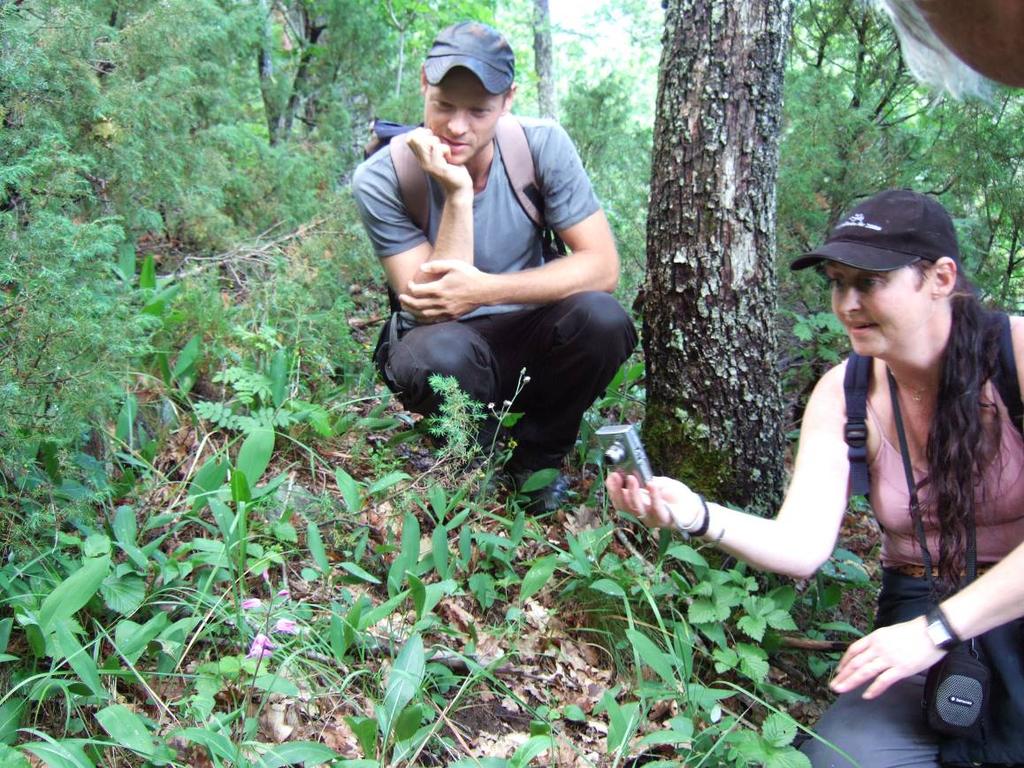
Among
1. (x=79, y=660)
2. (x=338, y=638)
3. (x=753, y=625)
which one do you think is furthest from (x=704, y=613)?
(x=79, y=660)

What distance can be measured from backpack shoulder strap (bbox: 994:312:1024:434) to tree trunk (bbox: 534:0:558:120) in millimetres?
9364

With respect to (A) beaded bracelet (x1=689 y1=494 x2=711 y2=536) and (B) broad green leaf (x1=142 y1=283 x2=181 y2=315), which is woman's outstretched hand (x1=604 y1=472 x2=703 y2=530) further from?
(B) broad green leaf (x1=142 y1=283 x2=181 y2=315)

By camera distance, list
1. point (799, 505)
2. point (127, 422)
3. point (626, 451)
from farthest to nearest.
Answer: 1. point (127, 422)
2. point (799, 505)
3. point (626, 451)

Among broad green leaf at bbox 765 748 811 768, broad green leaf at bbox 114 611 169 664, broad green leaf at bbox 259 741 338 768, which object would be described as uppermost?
broad green leaf at bbox 114 611 169 664

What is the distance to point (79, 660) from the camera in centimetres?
239

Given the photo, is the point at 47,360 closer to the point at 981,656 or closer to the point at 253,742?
the point at 253,742

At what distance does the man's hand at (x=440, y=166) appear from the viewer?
3590 mm

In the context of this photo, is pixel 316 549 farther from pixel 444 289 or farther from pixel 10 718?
pixel 444 289

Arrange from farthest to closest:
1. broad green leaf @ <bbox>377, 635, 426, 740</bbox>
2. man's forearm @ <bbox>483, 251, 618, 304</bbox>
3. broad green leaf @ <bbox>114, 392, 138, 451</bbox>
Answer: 1. man's forearm @ <bbox>483, 251, 618, 304</bbox>
2. broad green leaf @ <bbox>114, 392, 138, 451</bbox>
3. broad green leaf @ <bbox>377, 635, 426, 740</bbox>

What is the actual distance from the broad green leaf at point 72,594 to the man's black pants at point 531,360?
142cm

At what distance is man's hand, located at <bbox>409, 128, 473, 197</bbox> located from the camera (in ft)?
11.8

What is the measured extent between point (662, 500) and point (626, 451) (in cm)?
17

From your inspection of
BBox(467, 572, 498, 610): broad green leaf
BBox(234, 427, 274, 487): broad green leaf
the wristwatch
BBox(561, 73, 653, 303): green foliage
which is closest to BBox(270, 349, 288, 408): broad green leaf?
BBox(234, 427, 274, 487): broad green leaf

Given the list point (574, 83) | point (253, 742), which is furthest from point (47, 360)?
point (574, 83)
